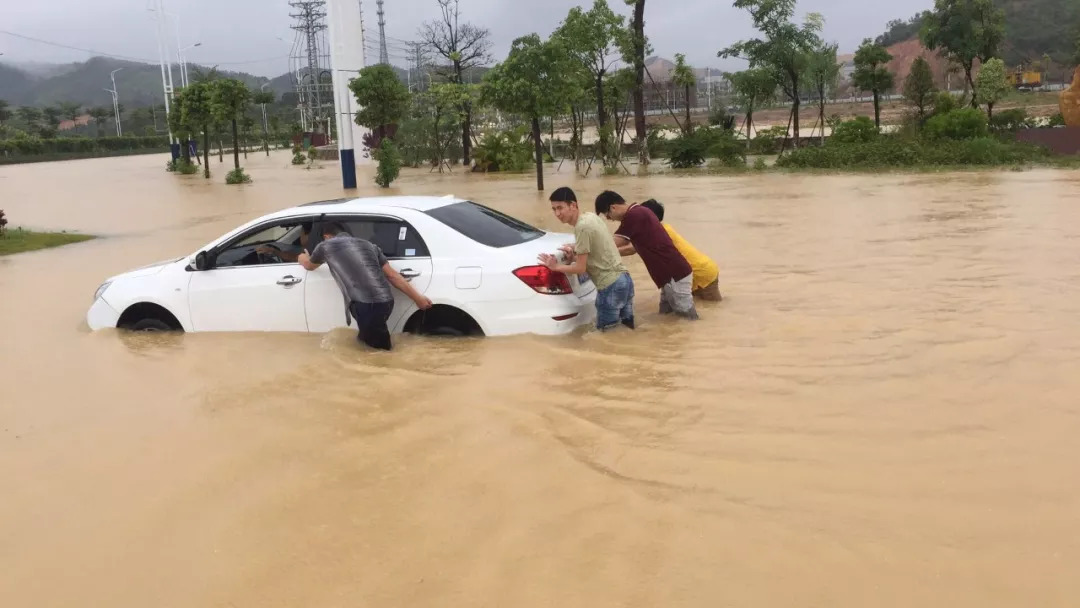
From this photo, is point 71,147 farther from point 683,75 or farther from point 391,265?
point 391,265

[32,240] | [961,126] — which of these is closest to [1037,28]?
[961,126]

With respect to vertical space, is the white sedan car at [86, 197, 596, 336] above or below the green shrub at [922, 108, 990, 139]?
below

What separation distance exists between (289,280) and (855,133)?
2733cm

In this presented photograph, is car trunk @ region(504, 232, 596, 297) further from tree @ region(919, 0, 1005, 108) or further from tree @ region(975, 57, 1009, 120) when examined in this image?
tree @ region(919, 0, 1005, 108)

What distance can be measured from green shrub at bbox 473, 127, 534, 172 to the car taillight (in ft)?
91.6

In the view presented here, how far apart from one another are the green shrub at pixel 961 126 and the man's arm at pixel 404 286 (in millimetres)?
25089

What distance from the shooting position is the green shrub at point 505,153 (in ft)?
111

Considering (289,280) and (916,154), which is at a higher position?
(916,154)

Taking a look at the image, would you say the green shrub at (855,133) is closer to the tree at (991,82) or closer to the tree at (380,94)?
the tree at (991,82)

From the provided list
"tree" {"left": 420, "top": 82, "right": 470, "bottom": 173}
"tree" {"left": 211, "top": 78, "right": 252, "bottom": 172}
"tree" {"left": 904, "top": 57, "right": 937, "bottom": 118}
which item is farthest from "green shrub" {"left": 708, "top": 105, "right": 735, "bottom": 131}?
"tree" {"left": 211, "top": 78, "right": 252, "bottom": 172}

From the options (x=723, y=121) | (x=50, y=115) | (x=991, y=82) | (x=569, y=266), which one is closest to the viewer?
(x=569, y=266)

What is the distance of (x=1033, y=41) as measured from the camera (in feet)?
282

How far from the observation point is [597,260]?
255 inches

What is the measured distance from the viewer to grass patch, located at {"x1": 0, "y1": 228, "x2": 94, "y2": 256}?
580 inches
